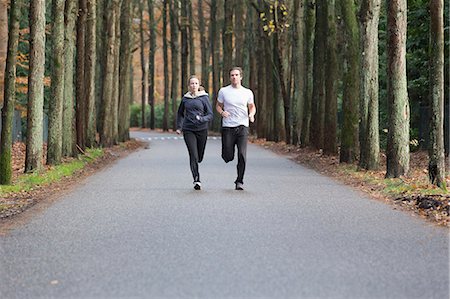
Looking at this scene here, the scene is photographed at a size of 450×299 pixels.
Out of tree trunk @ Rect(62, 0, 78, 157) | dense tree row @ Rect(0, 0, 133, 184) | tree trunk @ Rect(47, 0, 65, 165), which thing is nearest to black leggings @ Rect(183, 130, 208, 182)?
dense tree row @ Rect(0, 0, 133, 184)

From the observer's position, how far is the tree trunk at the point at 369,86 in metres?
20.8

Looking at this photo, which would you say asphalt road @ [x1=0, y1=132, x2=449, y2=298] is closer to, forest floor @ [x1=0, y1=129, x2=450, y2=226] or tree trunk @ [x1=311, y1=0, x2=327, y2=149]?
forest floor @ [x1=0, y1=129, x2=450, y2=226]

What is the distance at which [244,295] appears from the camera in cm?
702

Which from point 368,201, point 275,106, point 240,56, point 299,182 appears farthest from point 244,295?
point 240,56

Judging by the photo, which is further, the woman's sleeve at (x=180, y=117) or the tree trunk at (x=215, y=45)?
the tree trunk at (x=215, y=45)

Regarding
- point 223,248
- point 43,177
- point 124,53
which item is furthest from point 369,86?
point 124,53

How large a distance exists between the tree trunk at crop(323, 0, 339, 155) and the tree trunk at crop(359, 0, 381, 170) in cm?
553

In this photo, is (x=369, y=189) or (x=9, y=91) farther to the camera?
(x=9, y=91)

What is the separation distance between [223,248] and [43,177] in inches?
403

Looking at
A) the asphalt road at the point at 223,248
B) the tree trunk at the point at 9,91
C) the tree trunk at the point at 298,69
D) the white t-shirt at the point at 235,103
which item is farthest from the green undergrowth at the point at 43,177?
the tree trunk at the point at 298,69

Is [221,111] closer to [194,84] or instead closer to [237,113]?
[237,113]

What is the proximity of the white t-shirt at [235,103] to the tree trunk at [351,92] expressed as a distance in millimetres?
7498

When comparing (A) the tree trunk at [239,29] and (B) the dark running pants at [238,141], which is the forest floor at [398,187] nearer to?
(B) the dark running pants at [238,141]

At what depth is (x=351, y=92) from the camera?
77.2 feet
